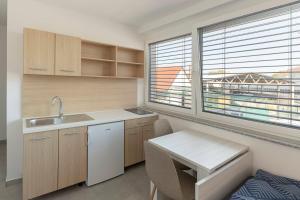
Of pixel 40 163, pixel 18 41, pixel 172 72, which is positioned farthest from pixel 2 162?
pixel 172 72

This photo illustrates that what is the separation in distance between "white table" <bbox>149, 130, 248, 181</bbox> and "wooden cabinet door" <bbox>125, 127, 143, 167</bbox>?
2.59 ft

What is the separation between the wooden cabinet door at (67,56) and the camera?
88.5 inches

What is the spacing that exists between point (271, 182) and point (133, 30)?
303 centimetres

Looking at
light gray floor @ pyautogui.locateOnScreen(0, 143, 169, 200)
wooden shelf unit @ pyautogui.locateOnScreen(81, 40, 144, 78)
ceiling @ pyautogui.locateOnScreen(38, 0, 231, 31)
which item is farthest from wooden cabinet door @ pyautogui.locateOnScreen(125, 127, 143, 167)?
ceiling @ pyautogui.locateOnScreen(38, 0, 231, 31)

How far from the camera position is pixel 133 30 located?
3293 millimetres

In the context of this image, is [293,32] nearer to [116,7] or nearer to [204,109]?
[204,109]

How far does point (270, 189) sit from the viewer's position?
140 centimetres

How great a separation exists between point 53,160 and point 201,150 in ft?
5.47

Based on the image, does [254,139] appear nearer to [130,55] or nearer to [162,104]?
[162,104]

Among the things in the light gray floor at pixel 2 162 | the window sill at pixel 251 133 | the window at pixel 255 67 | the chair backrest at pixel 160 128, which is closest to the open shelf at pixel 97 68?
the chair backrest at pixel 160 128

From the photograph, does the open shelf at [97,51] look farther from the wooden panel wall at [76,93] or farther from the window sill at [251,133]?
the window sill at [251,133]

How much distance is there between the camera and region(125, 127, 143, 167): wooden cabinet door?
264cm

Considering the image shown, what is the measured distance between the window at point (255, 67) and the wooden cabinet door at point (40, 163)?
1975mm

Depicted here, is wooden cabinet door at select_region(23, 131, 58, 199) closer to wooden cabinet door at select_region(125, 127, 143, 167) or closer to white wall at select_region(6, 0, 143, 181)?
white wall at select_region(6, 0, 143, 181)
